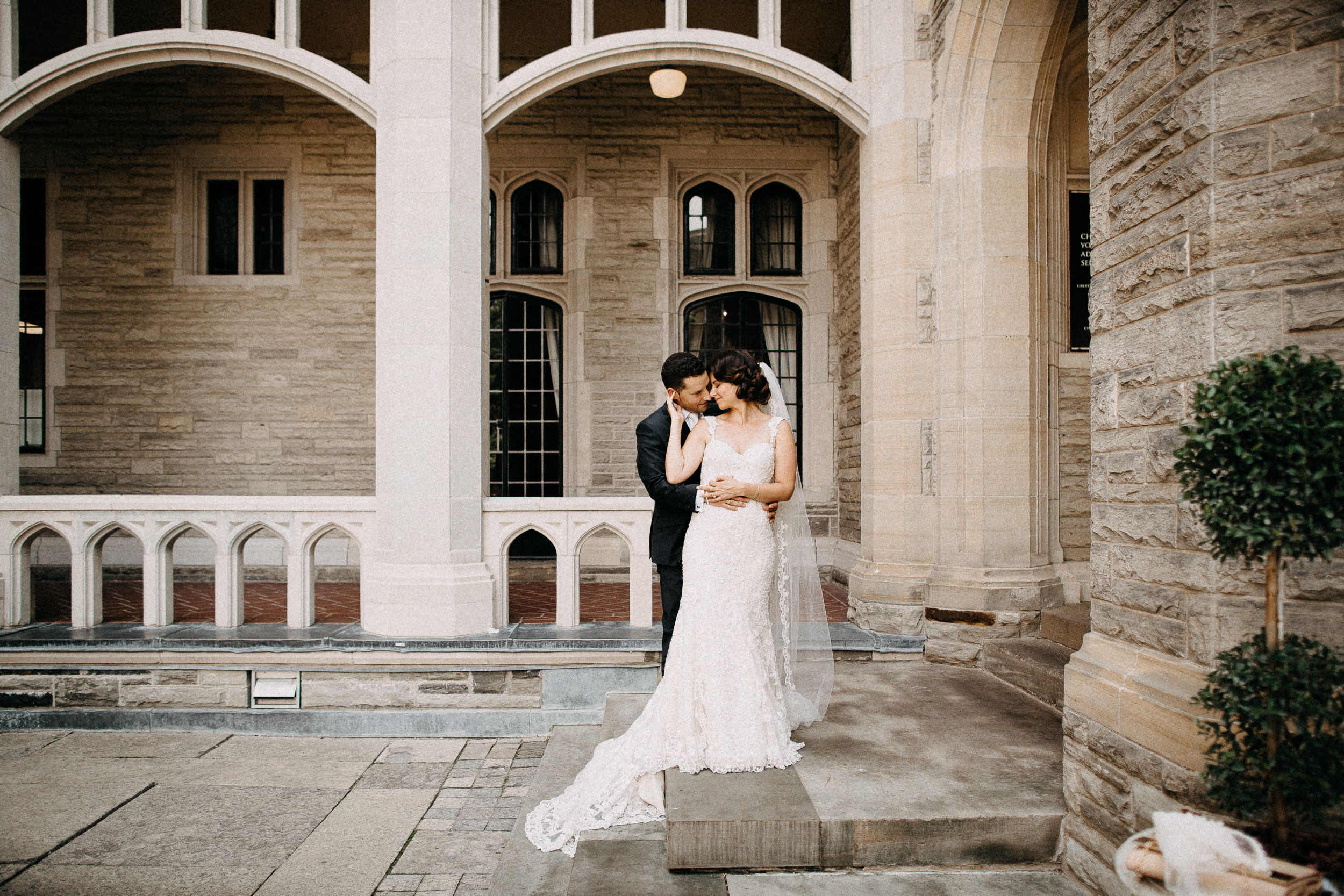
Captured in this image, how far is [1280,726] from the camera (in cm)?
191

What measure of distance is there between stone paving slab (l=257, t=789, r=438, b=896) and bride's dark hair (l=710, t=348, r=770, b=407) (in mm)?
2523

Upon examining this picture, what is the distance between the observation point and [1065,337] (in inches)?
224

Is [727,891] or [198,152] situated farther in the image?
[198,152]

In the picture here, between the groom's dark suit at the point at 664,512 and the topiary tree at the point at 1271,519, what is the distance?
2161mm

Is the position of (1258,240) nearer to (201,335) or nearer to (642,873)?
(642,873)

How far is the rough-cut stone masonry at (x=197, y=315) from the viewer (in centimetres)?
827

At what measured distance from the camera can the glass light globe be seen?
7.08 m

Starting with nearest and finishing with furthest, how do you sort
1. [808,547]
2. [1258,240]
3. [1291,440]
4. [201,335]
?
[1291,440], [1258,240], [808,547], [201,335]

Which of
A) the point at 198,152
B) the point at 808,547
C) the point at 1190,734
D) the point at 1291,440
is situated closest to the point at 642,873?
the point at 808,547

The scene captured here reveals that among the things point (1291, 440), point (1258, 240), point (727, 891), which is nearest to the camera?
point (1291, 440)

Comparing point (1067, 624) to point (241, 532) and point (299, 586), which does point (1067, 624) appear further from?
point (241, 532)

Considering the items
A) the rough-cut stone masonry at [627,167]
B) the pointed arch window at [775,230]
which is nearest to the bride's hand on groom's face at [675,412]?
the rough-cut stone masonry at [627,167]

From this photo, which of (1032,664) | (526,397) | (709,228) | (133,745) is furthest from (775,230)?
(133,745)

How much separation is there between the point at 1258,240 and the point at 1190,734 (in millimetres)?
1466
